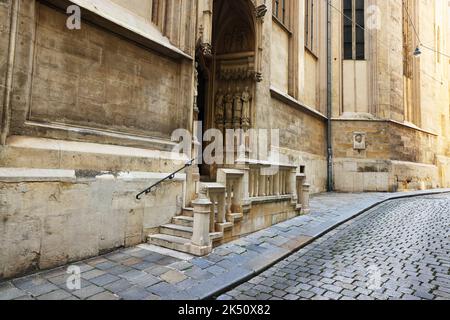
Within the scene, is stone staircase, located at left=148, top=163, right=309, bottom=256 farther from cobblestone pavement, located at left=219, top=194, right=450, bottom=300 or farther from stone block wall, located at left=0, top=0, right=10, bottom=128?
stone block wall, located at left=0, top=0, right=10, bottom=128

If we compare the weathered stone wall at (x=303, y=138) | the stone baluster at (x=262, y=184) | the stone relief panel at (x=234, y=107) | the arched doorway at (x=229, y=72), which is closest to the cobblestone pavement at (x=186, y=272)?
the stone baluster at (x=262, y=184)

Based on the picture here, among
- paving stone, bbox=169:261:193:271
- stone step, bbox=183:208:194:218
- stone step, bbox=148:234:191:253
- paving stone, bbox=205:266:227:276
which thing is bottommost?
paving stone, bbox=205:266:227:276

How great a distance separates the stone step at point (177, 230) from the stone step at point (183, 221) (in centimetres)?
11

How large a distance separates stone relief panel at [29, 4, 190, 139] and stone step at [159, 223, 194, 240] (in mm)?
1878

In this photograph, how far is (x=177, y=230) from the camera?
5.82 meters

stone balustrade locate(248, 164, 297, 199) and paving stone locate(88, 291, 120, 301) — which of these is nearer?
paving stone locate(88, 291, 120, 301)

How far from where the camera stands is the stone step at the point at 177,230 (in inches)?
223

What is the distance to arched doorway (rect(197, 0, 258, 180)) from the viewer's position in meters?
Answer: 10.2

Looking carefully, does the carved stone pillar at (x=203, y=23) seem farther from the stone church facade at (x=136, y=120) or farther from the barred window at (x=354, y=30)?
the barred window at (x=354, y=30)

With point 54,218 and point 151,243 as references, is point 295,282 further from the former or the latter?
point 54,218

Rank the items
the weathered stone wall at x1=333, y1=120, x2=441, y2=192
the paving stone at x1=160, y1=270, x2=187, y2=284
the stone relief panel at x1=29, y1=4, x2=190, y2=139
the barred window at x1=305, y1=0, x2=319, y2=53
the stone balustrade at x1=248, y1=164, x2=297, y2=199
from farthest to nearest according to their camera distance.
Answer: the weathered stone wall at x1=333, y1=120, x2=441, y2=192, the barred window at x1=305, y1=0, x2=319, y2=53, the stone balustrade at x1=248, y1=164, x2=297, y2=199, the stone relief panel at x1=29, y1=4, x2=190, y2=139, the paving stone at x1=160, y1=270, x2=187, y2=284

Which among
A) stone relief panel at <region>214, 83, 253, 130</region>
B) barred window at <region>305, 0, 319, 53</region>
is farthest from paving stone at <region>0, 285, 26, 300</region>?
barred window at <region>305, 0, 319, 53</region>

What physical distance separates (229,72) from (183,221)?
608cm
